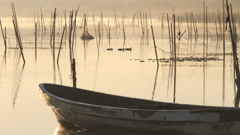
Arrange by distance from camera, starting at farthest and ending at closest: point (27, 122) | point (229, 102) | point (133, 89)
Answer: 1. point (133, 89)
2. point (229, 102)
3. point (27, 122)

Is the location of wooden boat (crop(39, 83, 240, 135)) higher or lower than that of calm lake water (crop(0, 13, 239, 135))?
higher

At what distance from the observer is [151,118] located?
595 centimetres

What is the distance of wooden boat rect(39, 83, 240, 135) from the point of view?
18.9 ft

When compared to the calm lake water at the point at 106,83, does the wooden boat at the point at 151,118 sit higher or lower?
higher

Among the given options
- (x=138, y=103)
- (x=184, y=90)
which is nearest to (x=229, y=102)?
(x=184, y=90)

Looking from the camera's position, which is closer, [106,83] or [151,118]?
[151,118]

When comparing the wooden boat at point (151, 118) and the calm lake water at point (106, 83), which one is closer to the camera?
the wooden boat at point (151, 118)

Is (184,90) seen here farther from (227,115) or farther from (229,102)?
(227,115)

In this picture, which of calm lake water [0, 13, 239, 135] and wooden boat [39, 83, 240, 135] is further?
calm lake water [0, 13, 239, 135]

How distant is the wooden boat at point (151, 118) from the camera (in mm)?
5750

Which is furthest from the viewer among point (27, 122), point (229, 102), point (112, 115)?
point (229, 102)

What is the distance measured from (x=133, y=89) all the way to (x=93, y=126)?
5.04 m

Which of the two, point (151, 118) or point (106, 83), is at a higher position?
point (151, 118)

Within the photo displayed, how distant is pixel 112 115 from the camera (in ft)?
20.2
